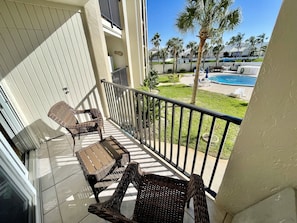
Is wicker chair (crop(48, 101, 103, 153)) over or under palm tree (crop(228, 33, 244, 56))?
under

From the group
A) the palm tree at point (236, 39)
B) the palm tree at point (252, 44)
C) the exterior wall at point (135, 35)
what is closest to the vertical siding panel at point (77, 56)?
the exterior wall at point (135, 35)

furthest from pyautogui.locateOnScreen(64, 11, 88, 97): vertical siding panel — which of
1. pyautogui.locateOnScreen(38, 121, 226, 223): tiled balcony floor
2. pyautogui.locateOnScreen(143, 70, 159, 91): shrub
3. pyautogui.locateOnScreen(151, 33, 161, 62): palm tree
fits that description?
pyautogui.locateOnScreen(151, 33, 161, 62): palm tree

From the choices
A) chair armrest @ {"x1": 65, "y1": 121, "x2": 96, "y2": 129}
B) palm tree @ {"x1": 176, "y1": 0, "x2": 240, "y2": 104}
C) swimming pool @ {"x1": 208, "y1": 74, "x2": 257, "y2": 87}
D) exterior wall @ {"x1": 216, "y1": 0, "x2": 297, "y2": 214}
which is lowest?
swimming pool @ {"x1": 208, "y1": 74, "x2": 257, "y2": 87}

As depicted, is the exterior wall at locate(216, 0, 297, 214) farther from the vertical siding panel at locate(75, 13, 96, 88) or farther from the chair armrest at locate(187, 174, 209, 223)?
the vertical siding panel at locate(75, 13, 96, 88)

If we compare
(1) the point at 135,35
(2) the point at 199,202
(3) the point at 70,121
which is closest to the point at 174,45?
(1) the point at 135,35

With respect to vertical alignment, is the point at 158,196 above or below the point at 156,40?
below

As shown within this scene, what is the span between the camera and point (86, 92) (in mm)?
3025

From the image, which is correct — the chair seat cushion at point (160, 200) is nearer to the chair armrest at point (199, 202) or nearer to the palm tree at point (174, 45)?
the chair armrest at point (199, 202)

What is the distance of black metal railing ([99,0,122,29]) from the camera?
13.4 feet

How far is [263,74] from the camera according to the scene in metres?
0.80

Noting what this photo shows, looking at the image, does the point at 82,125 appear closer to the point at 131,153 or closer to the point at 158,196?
the point at 131,153

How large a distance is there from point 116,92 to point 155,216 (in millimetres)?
2330

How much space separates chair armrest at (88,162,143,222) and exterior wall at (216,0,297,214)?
848mm

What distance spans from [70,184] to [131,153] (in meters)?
0.93
